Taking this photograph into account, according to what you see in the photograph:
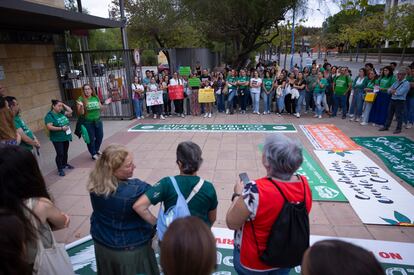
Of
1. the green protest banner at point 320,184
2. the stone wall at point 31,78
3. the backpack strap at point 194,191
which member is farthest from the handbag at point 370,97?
the stone wall at point 31,78

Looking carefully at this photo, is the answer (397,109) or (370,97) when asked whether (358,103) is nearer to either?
(370,97)

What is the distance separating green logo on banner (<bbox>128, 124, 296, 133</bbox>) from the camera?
911cm

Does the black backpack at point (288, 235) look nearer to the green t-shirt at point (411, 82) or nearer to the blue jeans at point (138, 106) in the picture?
the green t-shirt at point (411, 82)

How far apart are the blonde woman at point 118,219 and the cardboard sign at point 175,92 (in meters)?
8.71

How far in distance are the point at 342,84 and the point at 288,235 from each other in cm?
907

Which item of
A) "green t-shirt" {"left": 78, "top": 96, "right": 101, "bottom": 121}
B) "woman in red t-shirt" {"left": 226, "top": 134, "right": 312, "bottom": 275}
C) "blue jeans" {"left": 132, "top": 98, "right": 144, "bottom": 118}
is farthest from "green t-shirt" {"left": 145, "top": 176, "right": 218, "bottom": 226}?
"blue jeans" {"left": 132, "top": 98, "right": 144, "bottom": 118}

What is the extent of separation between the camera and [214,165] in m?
6.29

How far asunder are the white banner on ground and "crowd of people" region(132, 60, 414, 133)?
3163 mm

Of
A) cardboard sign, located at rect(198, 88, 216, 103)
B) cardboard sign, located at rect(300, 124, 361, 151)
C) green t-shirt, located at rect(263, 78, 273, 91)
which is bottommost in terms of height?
cardboard sign, located at rect(300, 124, 361, 151)

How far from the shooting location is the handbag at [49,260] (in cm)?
189

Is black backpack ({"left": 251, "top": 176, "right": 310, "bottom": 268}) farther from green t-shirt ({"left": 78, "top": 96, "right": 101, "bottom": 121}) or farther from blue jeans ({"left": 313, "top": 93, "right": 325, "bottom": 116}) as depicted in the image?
blue jeans ({"left": 313, "top": 93, "right": 325, "bottom": 116})

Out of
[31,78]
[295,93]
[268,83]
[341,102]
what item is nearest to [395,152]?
[341,102]

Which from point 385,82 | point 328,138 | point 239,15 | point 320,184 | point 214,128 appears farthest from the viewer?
point 239,15

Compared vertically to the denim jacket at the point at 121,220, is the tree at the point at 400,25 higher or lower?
higher
